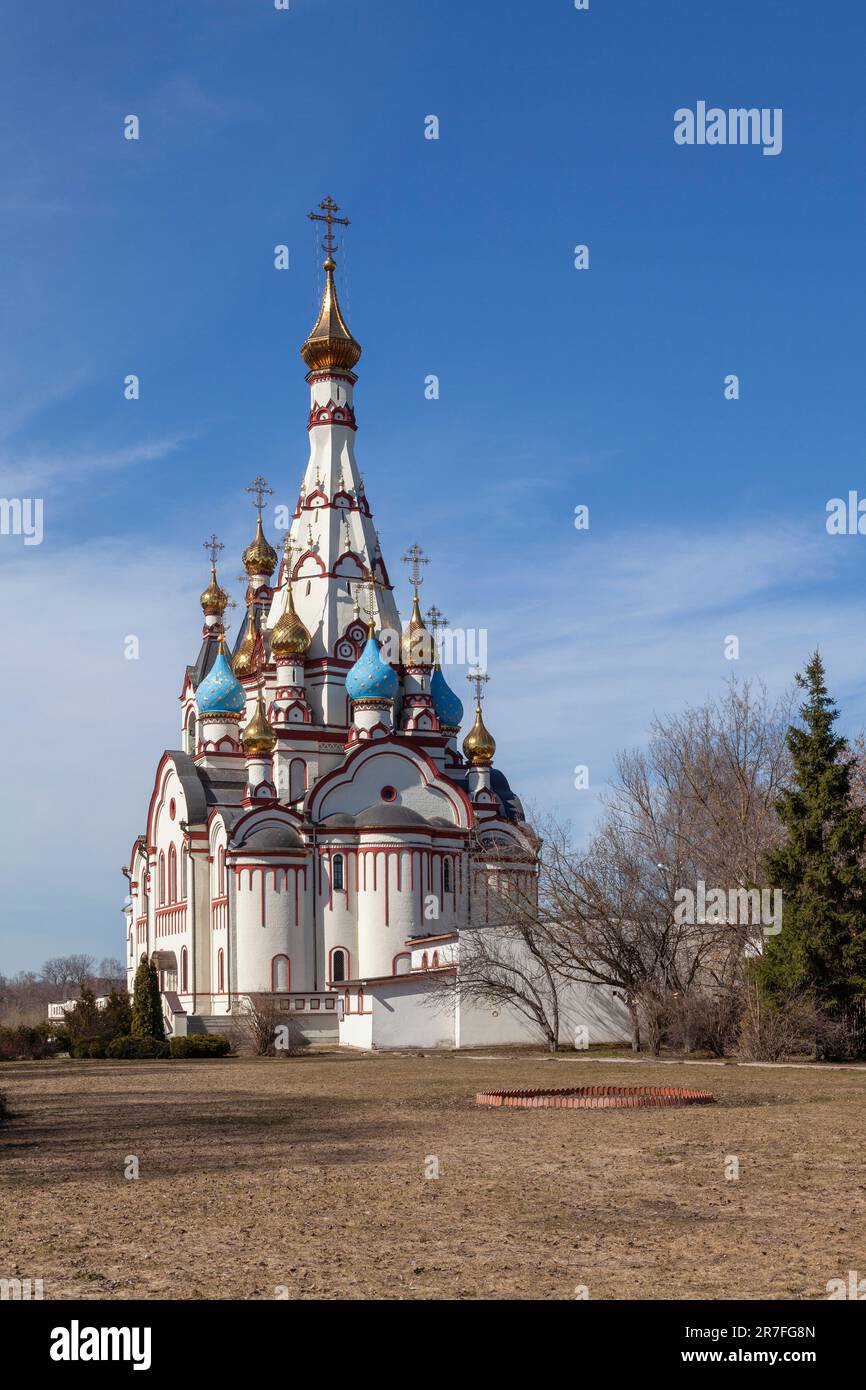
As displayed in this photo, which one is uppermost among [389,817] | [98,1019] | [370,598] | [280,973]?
[370,598]

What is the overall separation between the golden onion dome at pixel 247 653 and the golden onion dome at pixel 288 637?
4.70 m

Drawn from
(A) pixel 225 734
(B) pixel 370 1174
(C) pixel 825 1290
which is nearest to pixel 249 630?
(A) pixel 225 734

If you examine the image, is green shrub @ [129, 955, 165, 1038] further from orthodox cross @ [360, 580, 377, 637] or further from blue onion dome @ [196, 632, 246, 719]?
orthodox cross @ [360, 580, 377, 637]

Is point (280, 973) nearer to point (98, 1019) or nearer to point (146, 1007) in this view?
point (146, 1007)

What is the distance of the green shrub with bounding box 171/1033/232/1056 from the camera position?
39250 mm

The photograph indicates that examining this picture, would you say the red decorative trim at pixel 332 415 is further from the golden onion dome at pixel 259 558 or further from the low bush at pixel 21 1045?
the low bush at pixel 21 1045

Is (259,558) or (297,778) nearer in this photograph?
(297,778)

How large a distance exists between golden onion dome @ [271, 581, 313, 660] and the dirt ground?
1294 inches

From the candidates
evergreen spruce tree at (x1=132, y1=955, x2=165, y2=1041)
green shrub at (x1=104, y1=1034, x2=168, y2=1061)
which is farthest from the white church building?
green shrub at (x1=104, y1=1034, x2=168, y2=1061)

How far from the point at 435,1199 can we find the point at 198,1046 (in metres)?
29.7

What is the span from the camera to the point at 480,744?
58.0 metres

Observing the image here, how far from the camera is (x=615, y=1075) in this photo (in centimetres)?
2497

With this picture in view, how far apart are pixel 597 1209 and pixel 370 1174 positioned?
2.69m

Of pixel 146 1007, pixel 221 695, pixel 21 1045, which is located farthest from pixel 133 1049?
pixel 221 695
